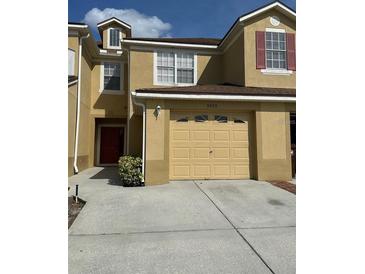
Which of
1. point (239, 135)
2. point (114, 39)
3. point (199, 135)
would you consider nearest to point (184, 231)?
point (199, 135)

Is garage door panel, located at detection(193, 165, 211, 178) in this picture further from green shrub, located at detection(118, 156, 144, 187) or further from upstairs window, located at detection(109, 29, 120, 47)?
upstairs window, located at detection(109, 29, 120, 47)

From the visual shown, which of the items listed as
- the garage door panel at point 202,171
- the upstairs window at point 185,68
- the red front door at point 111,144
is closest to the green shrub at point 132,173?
the garage door panel at point 202,171

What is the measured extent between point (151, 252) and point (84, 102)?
10658 mm

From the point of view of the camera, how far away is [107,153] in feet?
49.7

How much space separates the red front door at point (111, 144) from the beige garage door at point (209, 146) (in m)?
7.08

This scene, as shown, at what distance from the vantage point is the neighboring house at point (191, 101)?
909 centimetres

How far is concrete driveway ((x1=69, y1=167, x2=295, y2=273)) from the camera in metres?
3.51

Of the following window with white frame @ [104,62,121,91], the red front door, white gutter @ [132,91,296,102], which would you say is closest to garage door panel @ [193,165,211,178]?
white gutter @ [132,91,296,102]

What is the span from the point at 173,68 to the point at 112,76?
3.74 metres

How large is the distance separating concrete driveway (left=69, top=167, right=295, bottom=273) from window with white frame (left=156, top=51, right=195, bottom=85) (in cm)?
717
